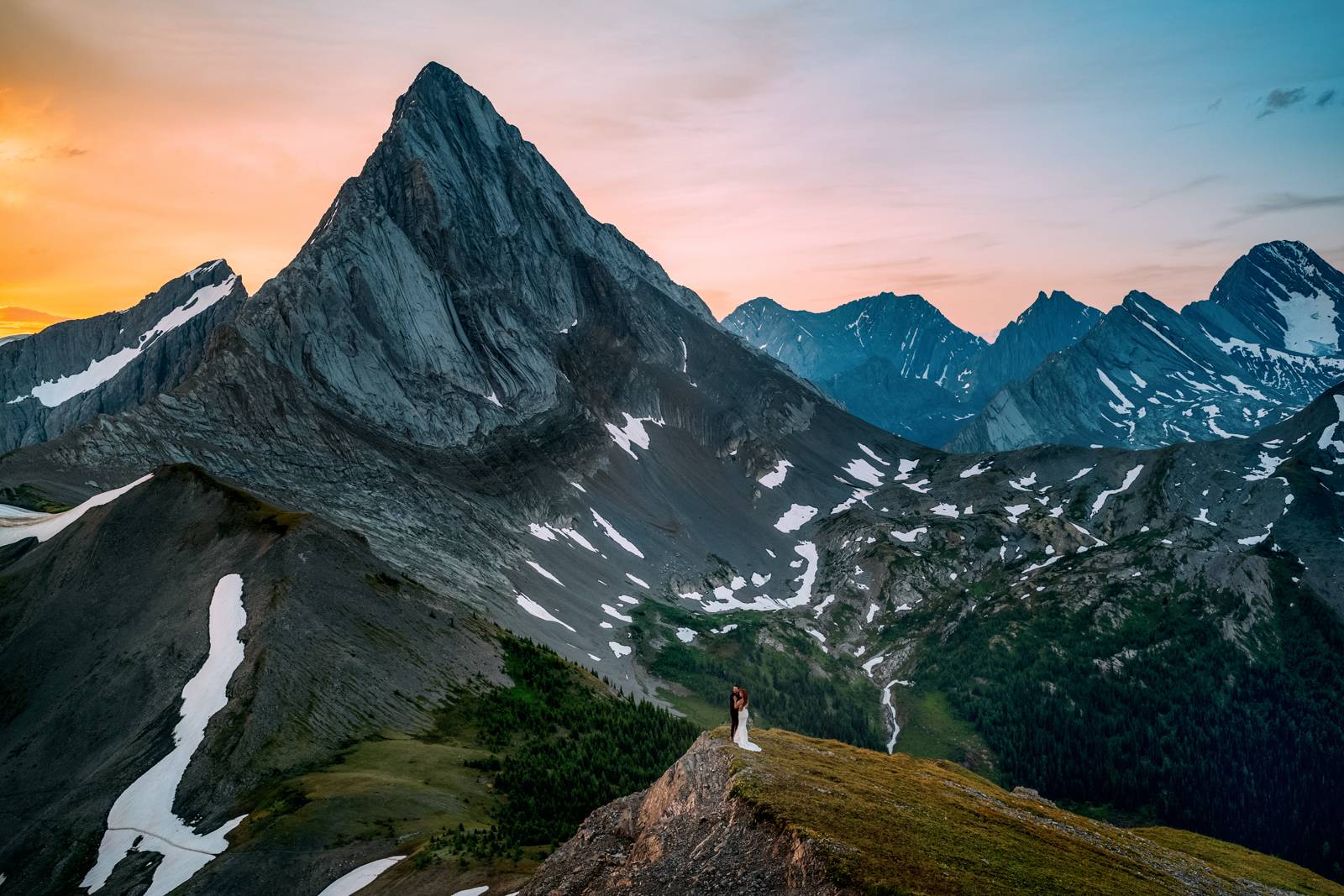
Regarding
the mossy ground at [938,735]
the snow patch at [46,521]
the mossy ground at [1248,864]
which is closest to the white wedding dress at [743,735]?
the mossy ground at [1248,864]

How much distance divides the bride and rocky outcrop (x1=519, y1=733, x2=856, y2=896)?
881 mm

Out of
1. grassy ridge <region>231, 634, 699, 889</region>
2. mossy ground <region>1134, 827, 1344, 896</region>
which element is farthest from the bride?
mossy ground <region>1134, 827, 1344, 896</region>

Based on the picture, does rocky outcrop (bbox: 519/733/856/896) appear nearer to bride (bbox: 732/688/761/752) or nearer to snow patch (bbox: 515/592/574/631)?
bride (bbox: 732/688/761/752)

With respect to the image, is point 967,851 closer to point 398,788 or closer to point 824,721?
point 398,788

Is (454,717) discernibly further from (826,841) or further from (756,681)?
(756,681)

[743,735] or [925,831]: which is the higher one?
[743,735]

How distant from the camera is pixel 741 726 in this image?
37.8 m


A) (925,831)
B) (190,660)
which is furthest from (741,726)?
(190,660)

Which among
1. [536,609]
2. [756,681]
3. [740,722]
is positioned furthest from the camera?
[756,681]

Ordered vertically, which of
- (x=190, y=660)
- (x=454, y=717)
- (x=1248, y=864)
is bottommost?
(x=1248, y=864)

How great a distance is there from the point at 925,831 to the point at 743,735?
8.81 metres

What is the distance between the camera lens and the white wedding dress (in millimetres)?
37594

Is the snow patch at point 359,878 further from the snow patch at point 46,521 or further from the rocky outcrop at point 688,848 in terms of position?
the snow patch at point 46,521

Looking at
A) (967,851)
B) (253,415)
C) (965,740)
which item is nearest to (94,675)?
(967,851)
